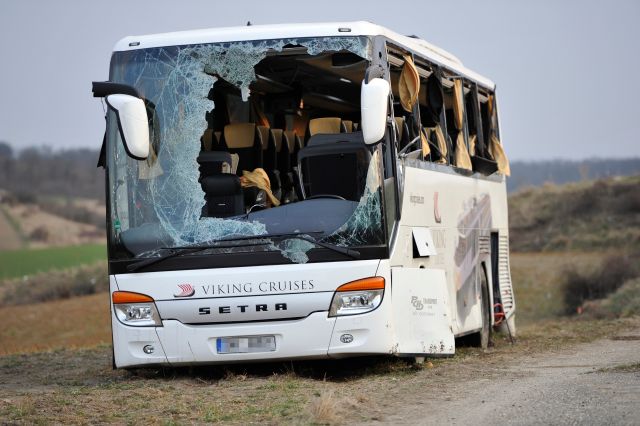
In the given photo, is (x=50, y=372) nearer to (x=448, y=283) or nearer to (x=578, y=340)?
(x=448, y=283)

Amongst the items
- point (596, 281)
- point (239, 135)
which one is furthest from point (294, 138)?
point (596, 281)

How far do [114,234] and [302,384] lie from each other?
233cm

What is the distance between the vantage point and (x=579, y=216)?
7469 centimetres

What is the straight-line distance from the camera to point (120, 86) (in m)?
12.1

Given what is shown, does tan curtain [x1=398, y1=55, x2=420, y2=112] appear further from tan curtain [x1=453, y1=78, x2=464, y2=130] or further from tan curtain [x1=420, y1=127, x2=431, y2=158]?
tan curtain [x1=453, y1=78, x2=464, y2=130]

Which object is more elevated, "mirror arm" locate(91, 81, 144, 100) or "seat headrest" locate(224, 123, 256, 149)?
"mirror arm" locate(91, 81, 144, 100)

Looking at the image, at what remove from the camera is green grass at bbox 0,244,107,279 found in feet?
233

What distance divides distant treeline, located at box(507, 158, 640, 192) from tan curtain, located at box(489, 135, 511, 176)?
175ft

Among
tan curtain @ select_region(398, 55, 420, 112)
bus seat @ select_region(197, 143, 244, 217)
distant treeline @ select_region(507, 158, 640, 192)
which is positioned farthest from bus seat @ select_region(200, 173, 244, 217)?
A: distant treeline @ select_region(507, 158, 640, 192)

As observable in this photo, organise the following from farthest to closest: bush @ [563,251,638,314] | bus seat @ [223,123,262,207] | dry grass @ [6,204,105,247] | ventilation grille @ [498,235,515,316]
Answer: dry grass @ [6,204,105,247]
bush @ [563,251,638,314]
ventilation grille @ [498,235,515,316]
bus seat @ [223,123,262,207]

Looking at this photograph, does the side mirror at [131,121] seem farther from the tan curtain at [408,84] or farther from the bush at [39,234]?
the bush at [39,234]

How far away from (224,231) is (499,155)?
830 centimetres

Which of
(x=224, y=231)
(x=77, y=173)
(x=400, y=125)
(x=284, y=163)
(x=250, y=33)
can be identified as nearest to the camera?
(x=224, y=231)

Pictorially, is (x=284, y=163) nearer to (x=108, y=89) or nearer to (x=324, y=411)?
(x=108, y=89)
